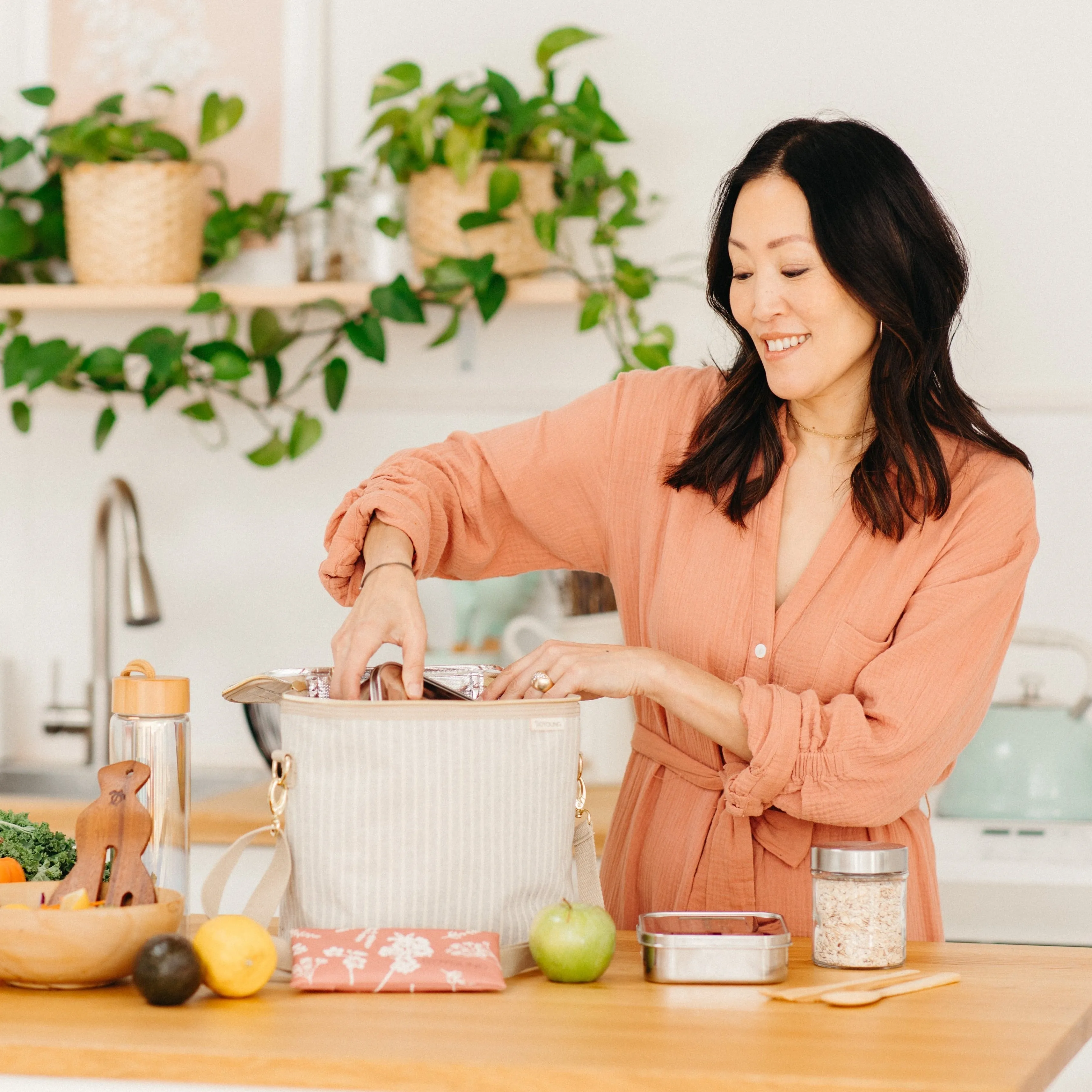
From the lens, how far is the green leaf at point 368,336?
7.54 ft

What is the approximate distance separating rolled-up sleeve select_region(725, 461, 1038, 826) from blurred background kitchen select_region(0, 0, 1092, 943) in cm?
85

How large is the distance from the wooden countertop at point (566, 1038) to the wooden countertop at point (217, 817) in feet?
3.16

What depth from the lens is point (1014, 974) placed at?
1.13m

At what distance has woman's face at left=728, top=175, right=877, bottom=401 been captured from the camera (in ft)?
4.53

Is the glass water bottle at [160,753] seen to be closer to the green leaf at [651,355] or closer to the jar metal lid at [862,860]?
the jar metal lid at [862,860]

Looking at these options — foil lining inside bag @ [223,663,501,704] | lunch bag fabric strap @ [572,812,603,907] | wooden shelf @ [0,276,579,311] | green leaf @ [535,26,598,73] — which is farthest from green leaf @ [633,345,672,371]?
lunch bag fabric strap @ [572,812,603,907]

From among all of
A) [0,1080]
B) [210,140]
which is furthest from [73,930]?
[210,140]

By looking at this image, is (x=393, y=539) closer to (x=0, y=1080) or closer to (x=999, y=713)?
(x=0, y=1080)

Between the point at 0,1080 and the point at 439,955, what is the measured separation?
0.30 metres

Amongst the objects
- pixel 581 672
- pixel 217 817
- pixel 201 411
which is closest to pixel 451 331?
pixel 201 411

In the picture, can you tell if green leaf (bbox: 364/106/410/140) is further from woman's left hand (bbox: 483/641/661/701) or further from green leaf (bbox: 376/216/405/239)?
woman's left hand (bbox: 483/641/661/701)

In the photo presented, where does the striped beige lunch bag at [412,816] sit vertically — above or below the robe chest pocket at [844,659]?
below

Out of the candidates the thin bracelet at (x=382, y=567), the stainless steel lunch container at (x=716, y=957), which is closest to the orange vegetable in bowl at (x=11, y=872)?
the thin bracelet at (x=382, y=567)

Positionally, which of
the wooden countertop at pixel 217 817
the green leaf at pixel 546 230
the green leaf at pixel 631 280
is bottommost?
the wooden countertop at pixel 217 817
